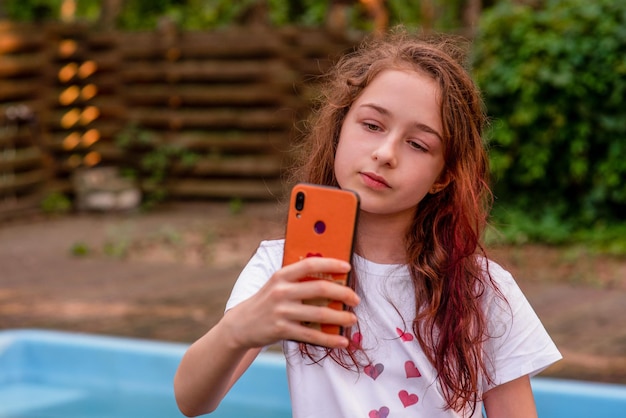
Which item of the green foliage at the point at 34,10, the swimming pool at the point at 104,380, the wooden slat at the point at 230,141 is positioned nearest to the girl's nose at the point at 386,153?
the swimming pool at the point at 104,380

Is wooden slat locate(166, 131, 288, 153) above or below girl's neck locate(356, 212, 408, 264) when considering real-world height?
above

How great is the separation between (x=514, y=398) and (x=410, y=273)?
303 millimetres

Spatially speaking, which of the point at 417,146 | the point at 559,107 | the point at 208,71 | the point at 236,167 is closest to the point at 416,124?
the point at 417,146

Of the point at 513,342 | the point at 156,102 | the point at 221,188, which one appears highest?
the point at 156,102

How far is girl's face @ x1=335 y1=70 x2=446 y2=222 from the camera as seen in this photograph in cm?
158

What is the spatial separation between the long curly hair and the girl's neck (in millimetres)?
20

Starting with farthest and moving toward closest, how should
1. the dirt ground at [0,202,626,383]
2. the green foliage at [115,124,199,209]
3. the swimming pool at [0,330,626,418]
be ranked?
the green foliage at [115,124,199,209]
the dirt ground at [0,202,626,383]
the swimming pool at [0,330,626,418]

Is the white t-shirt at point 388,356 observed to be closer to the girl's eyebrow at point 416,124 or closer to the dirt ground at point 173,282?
the girl's eyebrow at point 416,124

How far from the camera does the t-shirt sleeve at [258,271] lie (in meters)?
1.66

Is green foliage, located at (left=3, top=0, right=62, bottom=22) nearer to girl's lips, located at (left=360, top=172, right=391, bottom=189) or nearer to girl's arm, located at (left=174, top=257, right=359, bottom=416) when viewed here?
girl's lips, located at (left=360, top=172, right=391, bottom=189)

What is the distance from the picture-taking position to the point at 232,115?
9.21 meters

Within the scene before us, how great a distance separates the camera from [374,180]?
5.19 feet

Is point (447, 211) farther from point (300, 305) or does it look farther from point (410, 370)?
point (300, 305)

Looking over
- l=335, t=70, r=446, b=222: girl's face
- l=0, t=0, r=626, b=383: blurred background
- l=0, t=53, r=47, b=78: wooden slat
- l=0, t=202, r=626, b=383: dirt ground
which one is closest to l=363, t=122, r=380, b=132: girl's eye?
l=335, t=70, r=446, b=222: girl's face
